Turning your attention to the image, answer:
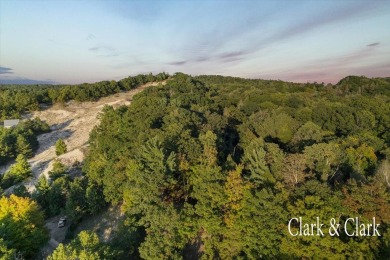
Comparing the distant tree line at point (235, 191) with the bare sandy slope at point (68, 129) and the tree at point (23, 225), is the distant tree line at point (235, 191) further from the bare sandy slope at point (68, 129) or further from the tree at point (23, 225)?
the bare sandy slope at point (68, 129)

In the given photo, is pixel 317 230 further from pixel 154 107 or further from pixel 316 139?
pixel 154 107

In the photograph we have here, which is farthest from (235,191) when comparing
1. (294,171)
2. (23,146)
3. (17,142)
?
(17,142)

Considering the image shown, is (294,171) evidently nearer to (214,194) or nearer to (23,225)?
(214,194)

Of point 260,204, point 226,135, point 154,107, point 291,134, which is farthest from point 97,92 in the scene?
point 260,204

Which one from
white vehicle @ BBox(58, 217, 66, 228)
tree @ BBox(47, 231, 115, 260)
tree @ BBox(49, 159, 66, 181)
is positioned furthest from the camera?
tree @ BBox(49, 159, 66, 181)

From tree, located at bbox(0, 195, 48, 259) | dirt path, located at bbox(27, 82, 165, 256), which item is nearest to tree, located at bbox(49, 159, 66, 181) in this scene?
dirt path, located at bbox(27, 82, 165, 256)

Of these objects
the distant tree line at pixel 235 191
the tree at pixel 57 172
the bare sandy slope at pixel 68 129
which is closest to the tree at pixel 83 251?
the distant tree line at pixel 235 191

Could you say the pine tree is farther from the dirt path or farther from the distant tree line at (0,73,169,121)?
the distant tree line at (0,73,169,121)
